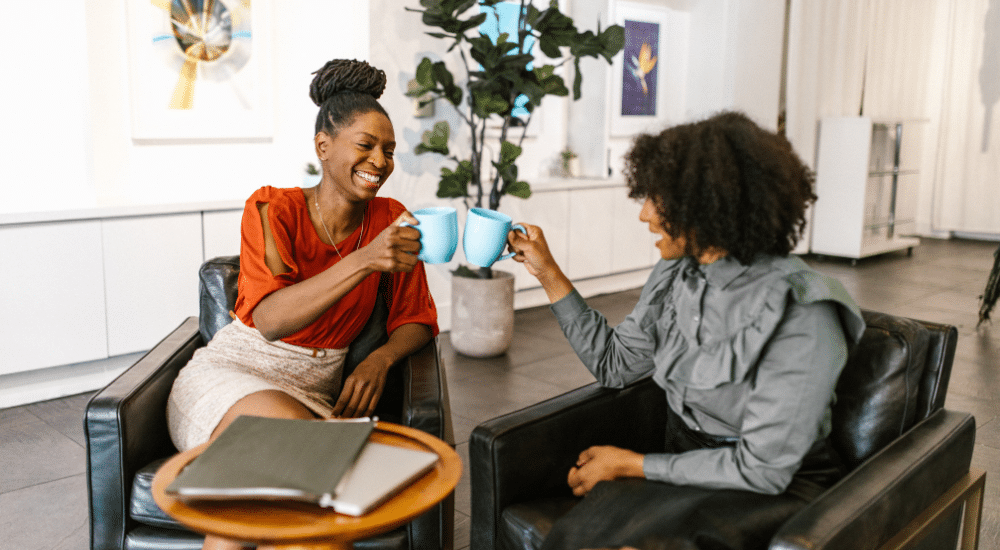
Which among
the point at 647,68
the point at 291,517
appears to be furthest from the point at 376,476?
the point at 647,68

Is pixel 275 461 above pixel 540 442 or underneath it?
above

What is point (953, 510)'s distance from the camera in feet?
5.03

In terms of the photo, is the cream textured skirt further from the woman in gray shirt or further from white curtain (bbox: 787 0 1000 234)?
white curtain (bbox: 787 0 1000 234)

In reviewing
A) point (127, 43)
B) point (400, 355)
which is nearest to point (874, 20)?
point (127, 43)

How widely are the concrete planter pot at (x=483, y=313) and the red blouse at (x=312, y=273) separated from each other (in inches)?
74.2

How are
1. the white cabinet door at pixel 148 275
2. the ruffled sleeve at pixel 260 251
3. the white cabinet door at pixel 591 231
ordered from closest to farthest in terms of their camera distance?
the ruffled sleeve at pixel 260 251, the white cabinet door at pixel 148 275, the white cabinet door at pixel 591 231

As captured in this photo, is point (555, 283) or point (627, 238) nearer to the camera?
point (555, 283)

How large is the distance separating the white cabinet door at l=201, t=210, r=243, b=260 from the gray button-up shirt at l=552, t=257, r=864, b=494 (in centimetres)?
269

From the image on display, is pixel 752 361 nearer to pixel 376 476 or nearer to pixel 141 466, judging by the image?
pixel 376 476

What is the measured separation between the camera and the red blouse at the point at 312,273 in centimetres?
182

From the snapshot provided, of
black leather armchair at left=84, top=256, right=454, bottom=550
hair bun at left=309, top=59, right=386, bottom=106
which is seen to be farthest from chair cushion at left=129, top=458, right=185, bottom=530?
hair bun at left=309, top=59, right=386, bottom=106

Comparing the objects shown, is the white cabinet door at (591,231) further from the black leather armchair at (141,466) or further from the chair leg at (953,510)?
the chair leg at (953,510)

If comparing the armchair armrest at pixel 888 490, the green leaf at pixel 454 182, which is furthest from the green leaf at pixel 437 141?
the armchair armrest at pixel 888 490

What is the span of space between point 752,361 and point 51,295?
300 centimetres
